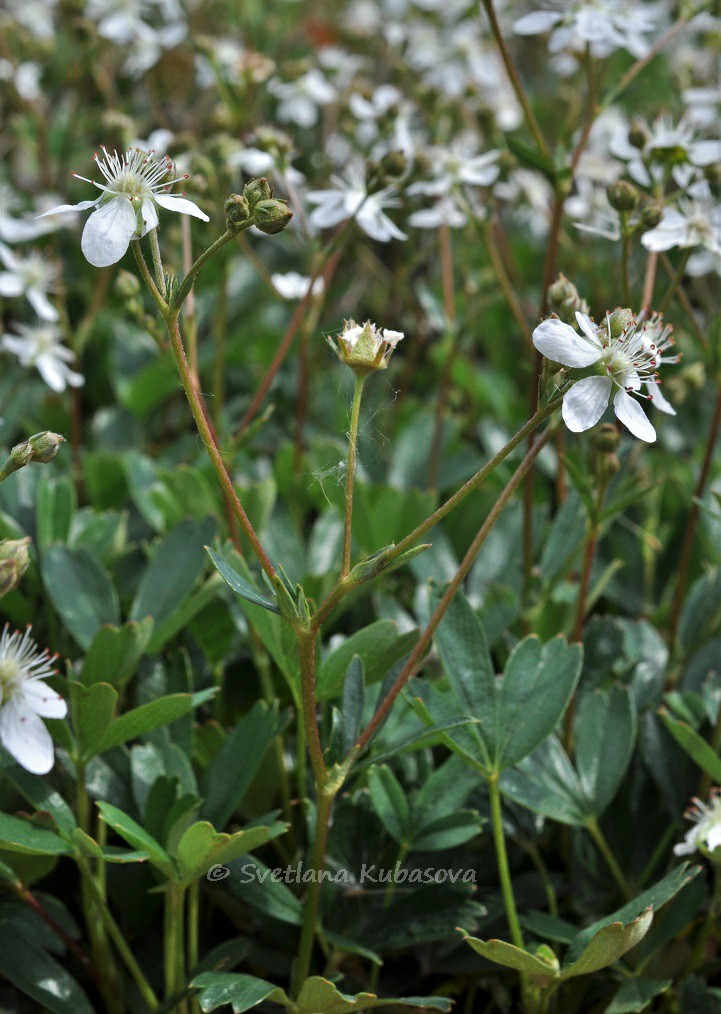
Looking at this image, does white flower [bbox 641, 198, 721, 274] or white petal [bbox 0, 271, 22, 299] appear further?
white petal [bbox 0, 271, 22, 299]

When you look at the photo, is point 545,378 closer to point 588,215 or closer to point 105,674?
point 105,674

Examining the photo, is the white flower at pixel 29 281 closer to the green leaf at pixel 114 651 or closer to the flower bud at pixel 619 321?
the green leaf at pixel 114 651

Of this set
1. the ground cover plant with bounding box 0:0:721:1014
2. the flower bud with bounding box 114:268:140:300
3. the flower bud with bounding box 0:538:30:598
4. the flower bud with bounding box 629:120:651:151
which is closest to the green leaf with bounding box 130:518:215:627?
the ground cover plant with bounding box 0:0:721:1014

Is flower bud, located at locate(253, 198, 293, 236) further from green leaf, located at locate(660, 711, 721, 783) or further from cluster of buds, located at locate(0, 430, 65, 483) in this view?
green leaf, located at locate(660, 711, 721, 783)

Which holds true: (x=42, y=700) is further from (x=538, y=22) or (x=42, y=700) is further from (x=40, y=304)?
(x=538, y=22)

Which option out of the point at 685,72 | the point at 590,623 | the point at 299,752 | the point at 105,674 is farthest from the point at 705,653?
the point at 685,72

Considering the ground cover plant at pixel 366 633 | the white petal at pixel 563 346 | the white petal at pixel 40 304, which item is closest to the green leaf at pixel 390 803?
the ground cover plant at pixel 366 633
